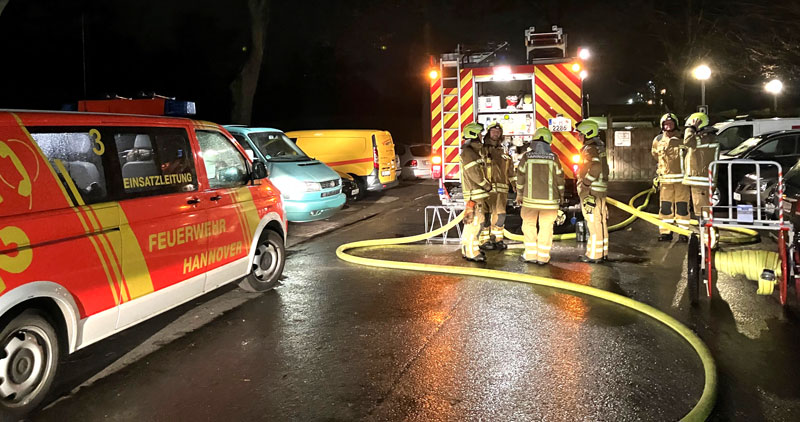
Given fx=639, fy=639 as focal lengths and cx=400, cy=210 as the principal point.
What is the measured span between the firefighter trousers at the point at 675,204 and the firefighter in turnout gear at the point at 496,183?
93.0 inches

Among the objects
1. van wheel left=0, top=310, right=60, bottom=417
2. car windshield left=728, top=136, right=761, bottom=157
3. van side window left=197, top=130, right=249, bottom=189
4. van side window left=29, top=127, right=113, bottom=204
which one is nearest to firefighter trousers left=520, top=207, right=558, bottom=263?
van side window left=197, top=130, right=249, bottom=189

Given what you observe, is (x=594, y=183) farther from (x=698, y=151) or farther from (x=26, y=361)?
(x=26, y=361)

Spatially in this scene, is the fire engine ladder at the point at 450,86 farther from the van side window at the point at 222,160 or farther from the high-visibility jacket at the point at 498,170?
the van side window at the point at 222,160

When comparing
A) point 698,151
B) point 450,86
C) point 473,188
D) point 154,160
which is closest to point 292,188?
point 450,86

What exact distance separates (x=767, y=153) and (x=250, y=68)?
52.6 ft

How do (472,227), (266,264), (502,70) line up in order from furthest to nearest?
(502,70) → (472,227) → (266,264)

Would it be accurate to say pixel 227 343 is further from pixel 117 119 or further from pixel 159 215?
pixel 117 119

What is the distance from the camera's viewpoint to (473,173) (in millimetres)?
7773

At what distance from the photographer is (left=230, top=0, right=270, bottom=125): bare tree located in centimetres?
2181

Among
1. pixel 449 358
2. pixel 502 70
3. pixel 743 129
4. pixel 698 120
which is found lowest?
pixel 449 358

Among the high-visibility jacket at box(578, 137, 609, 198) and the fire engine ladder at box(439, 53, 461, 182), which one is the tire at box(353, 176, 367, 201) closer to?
the fire engine ladder at box(439, 53, 461, 182)

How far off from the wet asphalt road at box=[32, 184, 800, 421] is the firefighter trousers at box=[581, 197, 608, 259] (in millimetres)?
695

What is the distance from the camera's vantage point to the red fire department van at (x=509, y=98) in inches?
380

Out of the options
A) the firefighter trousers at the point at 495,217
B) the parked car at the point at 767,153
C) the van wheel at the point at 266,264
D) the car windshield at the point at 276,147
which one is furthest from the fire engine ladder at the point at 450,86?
the parked car at the point at 767,153
